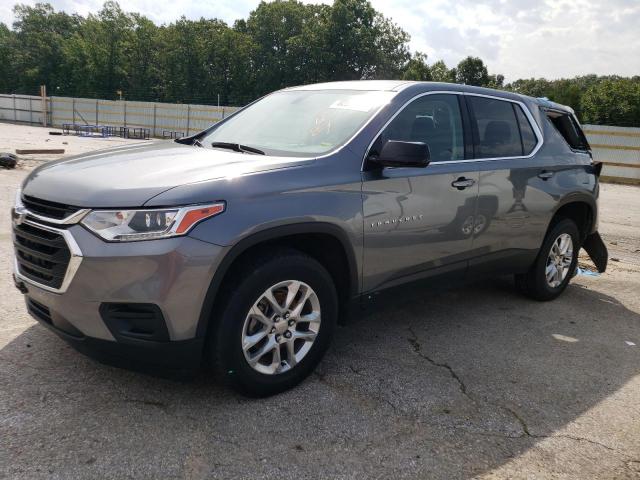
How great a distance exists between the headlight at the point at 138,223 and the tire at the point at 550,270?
3.51 m

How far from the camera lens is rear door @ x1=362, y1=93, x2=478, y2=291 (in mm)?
3381

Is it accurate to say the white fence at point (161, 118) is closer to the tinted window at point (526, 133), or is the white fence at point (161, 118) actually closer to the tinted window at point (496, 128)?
the tinted window at point (526, 133)

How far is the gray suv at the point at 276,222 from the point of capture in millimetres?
2574

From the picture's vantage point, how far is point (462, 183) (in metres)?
3.91

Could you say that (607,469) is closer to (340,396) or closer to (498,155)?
(340,396)

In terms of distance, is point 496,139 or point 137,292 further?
point 496,139

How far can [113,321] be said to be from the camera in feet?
8.51

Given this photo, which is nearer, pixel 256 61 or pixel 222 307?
pixel 222 307

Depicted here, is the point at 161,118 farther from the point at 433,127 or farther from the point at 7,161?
the point at 433,127

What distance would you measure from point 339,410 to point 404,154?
148 centimetres

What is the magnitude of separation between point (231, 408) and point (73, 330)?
901mm

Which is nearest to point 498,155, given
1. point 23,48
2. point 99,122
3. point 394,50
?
point 99,122

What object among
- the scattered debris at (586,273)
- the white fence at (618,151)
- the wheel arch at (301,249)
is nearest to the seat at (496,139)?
the wheel arch at (301,249)

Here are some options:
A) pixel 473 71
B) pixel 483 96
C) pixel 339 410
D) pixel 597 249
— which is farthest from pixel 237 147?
pixel 473 71
